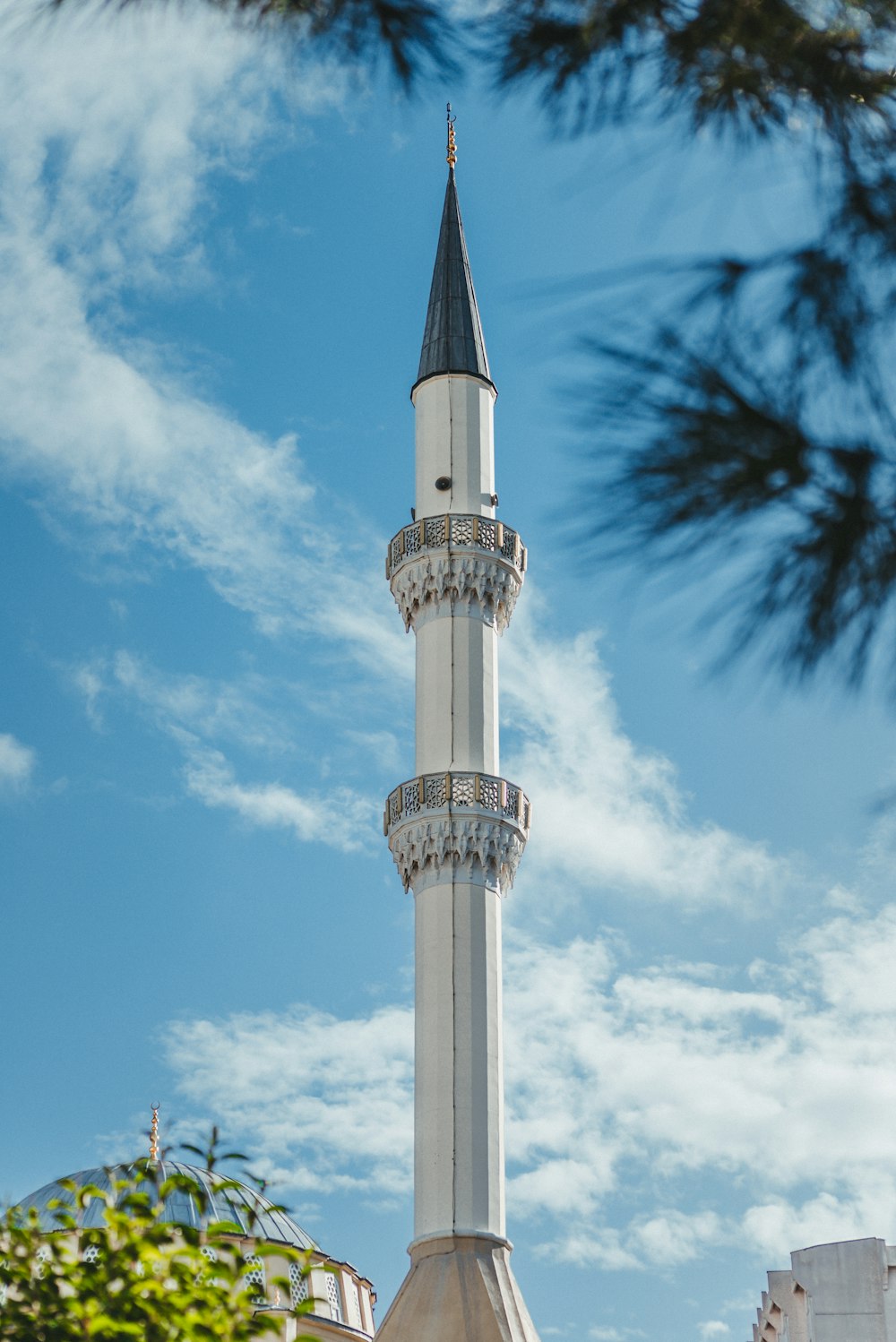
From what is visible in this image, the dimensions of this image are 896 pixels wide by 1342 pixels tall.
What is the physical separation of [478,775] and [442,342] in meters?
6.94

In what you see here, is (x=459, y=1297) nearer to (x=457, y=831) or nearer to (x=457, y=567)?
(x=457, y=831)

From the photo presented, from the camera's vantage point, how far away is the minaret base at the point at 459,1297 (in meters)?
21.8

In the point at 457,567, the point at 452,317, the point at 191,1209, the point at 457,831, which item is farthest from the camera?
the point at 191,1209

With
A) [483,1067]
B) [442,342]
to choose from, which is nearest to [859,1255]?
[483,1067]

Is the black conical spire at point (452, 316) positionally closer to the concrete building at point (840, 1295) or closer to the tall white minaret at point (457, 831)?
the tall white minaret at point (457, 831)

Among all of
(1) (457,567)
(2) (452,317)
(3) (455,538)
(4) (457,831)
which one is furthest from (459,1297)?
(2) (452,317)

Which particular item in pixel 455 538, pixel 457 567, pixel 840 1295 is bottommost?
pixel 840 1295

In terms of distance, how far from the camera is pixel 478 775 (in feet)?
83.3

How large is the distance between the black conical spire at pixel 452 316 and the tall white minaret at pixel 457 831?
30 millimetres

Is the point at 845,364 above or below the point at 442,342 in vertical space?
below

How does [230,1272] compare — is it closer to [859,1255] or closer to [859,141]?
[859,141]

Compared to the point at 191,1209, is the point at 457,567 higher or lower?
higher

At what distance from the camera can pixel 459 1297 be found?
21922mm

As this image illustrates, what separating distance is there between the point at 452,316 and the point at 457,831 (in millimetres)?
8286
